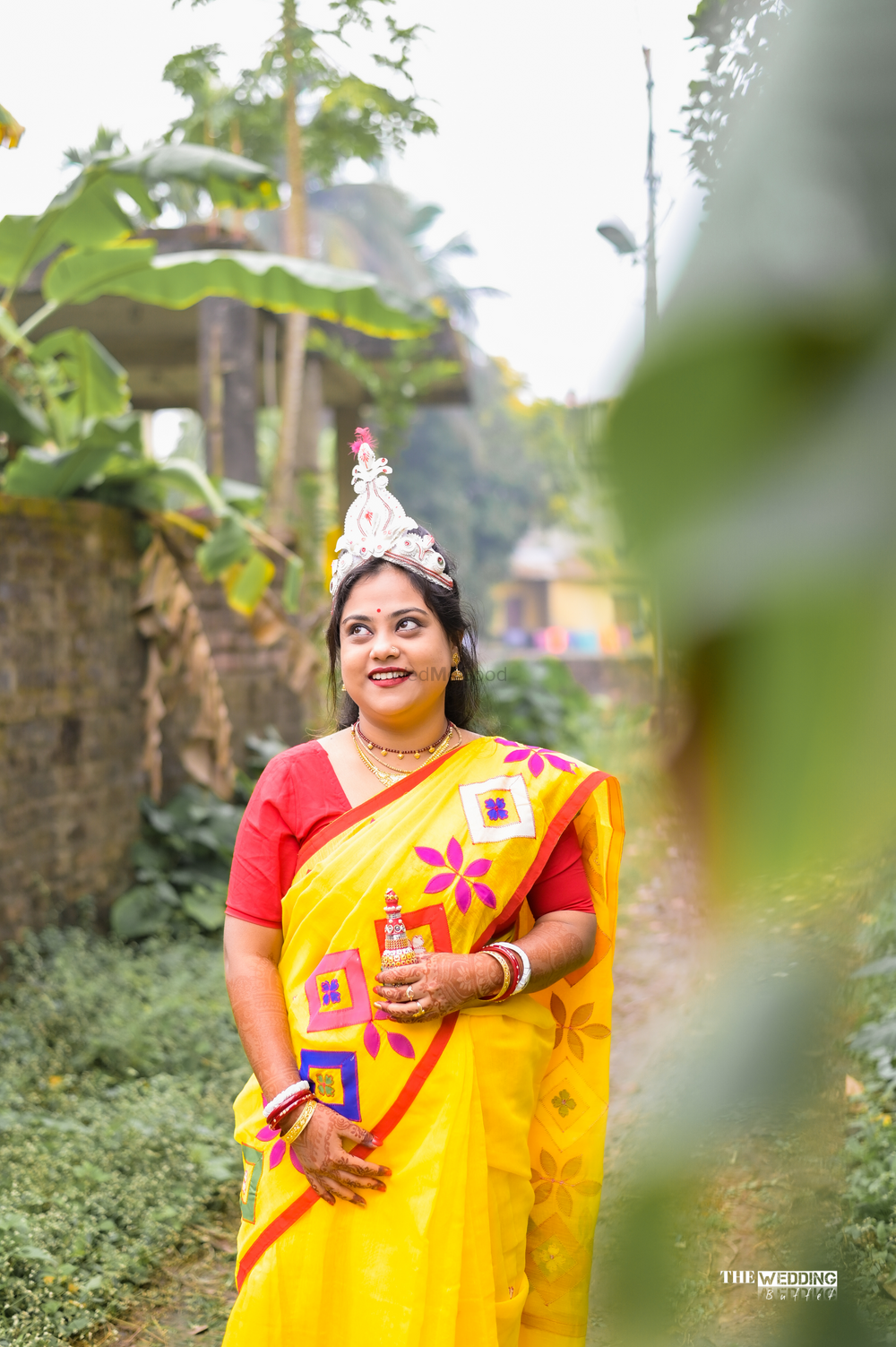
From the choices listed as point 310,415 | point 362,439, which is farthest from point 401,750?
point 310,415

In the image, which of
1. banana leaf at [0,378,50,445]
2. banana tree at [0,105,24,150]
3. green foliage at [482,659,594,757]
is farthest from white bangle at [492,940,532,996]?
green foliage at [482,659,594,757]

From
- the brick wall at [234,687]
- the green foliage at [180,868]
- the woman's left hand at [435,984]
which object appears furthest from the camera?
A: the brick wall at [234,687]

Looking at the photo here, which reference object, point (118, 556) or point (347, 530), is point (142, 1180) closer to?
point (347, 530)

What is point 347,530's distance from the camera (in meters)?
1.71

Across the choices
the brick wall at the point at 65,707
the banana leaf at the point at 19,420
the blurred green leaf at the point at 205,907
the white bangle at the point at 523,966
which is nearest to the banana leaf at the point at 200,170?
the banana leaf at the point at 19,420

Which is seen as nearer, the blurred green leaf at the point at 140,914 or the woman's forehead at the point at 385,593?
the woman's forehead at the point at 385,593

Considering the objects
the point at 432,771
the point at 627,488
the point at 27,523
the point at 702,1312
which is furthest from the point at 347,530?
the point at 27,523

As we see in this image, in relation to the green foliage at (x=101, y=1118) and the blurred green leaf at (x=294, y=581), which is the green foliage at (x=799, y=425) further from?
the blurred green leaf at (x=294, y=581)

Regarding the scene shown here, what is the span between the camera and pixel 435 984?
59.3 inches

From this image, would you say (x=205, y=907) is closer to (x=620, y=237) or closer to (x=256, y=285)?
(x=256, y=285)

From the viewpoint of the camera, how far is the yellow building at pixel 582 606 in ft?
1.08

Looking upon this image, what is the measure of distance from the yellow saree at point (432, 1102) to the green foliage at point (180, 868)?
343 cm

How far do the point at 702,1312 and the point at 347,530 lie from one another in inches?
51.4

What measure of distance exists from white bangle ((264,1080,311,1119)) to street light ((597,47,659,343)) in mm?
1356
